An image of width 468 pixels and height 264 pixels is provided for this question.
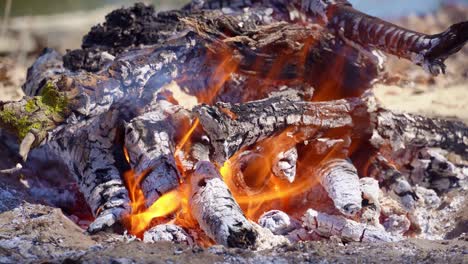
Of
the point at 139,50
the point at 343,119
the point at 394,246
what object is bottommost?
the point at 394,246

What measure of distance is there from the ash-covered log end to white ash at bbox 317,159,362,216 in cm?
63

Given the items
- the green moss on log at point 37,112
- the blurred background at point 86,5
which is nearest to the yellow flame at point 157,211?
the green moss on log at point 37,112

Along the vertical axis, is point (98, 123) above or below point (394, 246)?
above

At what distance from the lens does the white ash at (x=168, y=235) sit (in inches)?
106

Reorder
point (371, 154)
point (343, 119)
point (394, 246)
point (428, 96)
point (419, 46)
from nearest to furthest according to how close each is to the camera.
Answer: point (394, 246) < point (419, 46) < point (343, 119) < point (371, 154) < point (428, 96)

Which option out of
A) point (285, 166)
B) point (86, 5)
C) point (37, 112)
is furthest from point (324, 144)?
point (86, 5)

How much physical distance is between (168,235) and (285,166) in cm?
88

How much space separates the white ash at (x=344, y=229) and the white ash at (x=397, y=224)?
382 mm

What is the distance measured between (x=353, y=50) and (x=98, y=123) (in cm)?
182

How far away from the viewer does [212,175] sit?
2.92m

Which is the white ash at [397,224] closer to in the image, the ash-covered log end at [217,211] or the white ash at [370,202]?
the white ash at [370,202]

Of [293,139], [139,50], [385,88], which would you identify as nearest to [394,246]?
[293,139]

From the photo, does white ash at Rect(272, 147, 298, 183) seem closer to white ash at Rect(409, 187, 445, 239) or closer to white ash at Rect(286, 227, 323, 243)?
white ash at Rect(286, 227, 323, 243)

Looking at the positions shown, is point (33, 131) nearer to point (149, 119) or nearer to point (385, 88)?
point (149, 119)
